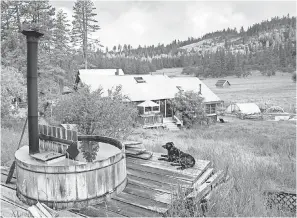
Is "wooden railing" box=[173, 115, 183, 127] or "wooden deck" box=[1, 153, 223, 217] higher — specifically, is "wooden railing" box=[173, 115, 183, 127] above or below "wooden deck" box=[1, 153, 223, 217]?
below

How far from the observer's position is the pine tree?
41406 mm

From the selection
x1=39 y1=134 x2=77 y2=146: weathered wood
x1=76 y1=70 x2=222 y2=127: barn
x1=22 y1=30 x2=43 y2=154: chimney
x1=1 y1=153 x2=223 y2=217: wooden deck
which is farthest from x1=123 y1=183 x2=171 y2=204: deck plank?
x1=76 y1=70 x2=222 y2=127: barn

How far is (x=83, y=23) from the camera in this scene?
139 feet

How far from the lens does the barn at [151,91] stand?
98.8 ft

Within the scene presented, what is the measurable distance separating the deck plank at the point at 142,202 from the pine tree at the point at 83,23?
40.5 m

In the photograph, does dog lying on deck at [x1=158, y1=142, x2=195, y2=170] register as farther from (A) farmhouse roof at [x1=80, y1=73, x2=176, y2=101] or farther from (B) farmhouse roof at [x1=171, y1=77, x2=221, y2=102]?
(B) farmhouse roof at [x1=171, y1=77, x2=221, y2=102]

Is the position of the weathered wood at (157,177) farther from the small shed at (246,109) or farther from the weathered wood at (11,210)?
the small shed at (246,109)

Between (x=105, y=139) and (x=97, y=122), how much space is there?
4201mm

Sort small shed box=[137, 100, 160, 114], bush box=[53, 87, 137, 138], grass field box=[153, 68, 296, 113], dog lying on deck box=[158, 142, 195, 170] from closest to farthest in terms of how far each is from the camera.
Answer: dog lying on deck box=[158, 142, 195, 170]
bush box=[53, 87, 137, 138]
small shed box=[137, 100, 160, 114]
grass field box=[153, 68, 296, 113]

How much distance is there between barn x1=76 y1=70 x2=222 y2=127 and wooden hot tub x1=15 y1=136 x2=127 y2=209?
24.3 meters

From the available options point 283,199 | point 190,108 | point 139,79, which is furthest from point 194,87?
point 283,199

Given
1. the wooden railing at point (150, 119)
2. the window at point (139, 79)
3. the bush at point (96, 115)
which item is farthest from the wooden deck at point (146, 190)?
the window at point (139, 79)

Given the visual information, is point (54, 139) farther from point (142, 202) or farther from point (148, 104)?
point (148, 104)

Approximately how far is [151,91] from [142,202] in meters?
27.9
